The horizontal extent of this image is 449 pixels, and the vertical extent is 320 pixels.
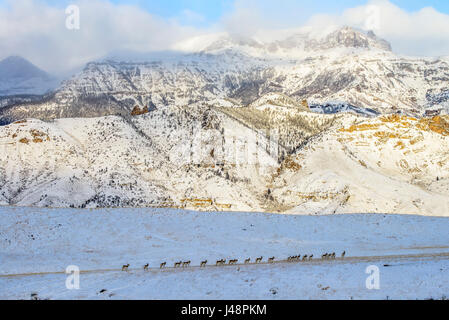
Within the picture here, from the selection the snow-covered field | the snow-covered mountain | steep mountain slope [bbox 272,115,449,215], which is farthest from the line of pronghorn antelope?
the snow-covered mountain

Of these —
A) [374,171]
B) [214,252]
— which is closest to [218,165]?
[374,171]

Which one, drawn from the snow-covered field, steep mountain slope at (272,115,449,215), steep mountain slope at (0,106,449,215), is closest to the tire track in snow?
the snow-covered field

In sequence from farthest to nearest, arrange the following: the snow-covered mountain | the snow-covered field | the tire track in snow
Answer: the snow-covered mountain
the tire track in snow
the snow-covered field

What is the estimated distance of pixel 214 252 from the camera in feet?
119

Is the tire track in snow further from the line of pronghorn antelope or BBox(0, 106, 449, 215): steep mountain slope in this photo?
BBox(0, 106, 449, 215): steep mountain slope

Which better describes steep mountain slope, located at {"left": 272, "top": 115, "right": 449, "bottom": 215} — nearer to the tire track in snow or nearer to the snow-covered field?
the snow-covered field

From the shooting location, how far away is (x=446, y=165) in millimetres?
120375

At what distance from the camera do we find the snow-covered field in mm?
24516

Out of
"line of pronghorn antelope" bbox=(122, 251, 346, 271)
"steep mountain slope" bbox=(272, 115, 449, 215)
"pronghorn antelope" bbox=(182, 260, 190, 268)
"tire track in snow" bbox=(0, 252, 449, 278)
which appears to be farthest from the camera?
"steep mountain slope" bbox=(272, 115, 449, 215)

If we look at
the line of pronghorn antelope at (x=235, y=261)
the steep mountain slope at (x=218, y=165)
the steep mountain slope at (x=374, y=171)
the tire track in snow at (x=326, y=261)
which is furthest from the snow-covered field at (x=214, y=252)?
the steep mountain slope at (x=218, y=165)

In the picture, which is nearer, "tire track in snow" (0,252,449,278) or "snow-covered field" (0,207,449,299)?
"snow-covered field" (0,207,449,299)

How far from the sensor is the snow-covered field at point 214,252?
24.5 metres

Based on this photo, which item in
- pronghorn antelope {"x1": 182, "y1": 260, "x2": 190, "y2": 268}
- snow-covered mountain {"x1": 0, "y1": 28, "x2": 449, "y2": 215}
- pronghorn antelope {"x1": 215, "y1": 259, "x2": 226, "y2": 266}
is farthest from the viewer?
snow-covered mountain {"x1": 0, "y1": 28, "x2": 449, "y2": 215}

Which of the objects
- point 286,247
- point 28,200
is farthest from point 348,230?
point 28,200
